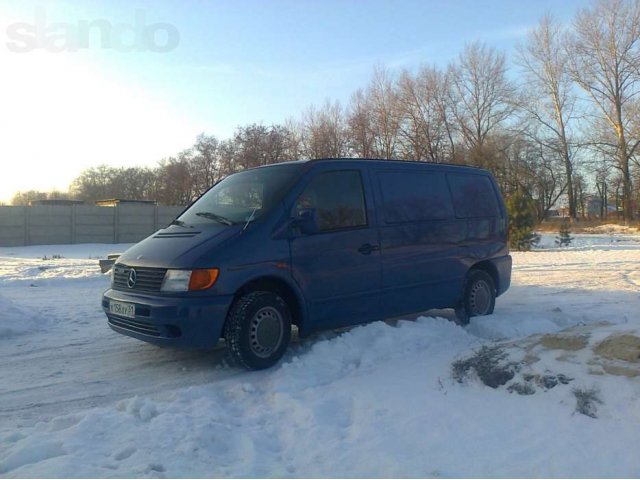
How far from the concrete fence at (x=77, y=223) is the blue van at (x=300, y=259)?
28.3 metres

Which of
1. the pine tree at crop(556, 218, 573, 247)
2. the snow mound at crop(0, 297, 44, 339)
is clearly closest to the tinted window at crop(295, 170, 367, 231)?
the snow mound at crop(0, 297, 44, 339)

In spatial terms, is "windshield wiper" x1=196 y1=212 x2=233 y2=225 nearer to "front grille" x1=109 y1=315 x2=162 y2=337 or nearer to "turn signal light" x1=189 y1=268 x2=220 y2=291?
"turn signal light" x1=189 y1=268 x2=220 y2=291

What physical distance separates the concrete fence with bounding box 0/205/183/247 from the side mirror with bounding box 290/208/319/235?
29079 millimetres

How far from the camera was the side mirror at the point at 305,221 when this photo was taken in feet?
17.3

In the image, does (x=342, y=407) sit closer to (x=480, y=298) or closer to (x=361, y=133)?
(x=480, y=298)

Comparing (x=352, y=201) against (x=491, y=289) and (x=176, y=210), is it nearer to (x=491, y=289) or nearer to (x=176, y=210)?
(x=491, y=289)

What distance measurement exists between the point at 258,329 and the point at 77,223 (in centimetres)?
3380

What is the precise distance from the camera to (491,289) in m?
7.26

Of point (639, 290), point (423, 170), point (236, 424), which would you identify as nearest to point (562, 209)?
point (639, 290)

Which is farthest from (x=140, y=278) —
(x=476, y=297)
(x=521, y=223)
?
(x=521, y=223)

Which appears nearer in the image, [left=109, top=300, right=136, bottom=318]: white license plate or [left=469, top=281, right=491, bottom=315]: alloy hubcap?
[left=109, top=300, right=136, bottom=318]: white license plate

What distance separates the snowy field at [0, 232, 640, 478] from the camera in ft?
10.3

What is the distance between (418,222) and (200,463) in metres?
4.01

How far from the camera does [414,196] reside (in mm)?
6461
